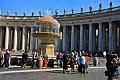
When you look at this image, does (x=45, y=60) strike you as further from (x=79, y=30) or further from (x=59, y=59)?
(x=79, y=30)

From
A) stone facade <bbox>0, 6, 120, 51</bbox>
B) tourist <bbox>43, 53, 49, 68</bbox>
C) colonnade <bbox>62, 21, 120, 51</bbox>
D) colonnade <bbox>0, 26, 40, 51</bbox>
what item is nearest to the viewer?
tourist <bbox>43, 53, 49, 68</bbox>

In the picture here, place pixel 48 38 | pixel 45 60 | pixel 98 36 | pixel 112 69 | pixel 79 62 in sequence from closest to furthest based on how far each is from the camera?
pixel 112 69, pixel 79 62, pixel 45 60, pixel 48 38, pixel 98 36

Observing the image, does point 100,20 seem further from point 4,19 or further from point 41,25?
point 41,25

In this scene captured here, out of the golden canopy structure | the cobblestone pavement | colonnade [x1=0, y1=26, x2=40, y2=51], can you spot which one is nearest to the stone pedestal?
the golden canopy structure

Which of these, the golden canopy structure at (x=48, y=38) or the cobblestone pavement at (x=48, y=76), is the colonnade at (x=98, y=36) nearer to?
the golden canopy structure at (x=48, y=38)

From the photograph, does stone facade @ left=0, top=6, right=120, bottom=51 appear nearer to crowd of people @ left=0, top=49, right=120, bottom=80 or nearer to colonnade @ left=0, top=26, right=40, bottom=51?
colonnade @ left=0, top=26, right=40, bottom=51

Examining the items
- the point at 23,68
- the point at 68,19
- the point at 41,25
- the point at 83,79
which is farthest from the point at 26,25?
the point at 83,79

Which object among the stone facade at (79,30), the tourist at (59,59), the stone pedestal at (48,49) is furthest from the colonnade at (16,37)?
the tourist at (59,59)

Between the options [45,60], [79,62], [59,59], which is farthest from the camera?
[59,59]

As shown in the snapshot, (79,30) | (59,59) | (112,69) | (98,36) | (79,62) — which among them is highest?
(79,30)

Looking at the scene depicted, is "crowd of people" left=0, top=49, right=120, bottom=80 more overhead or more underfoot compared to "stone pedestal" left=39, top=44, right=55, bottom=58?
more underfoot

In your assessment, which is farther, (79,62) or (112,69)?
(79,62)

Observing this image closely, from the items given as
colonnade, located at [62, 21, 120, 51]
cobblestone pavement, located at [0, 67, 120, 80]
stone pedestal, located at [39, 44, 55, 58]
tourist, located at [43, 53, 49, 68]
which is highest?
colonnade, located at [62, 21, 120, 51]

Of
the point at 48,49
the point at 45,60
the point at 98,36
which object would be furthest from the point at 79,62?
the point at 98,36
